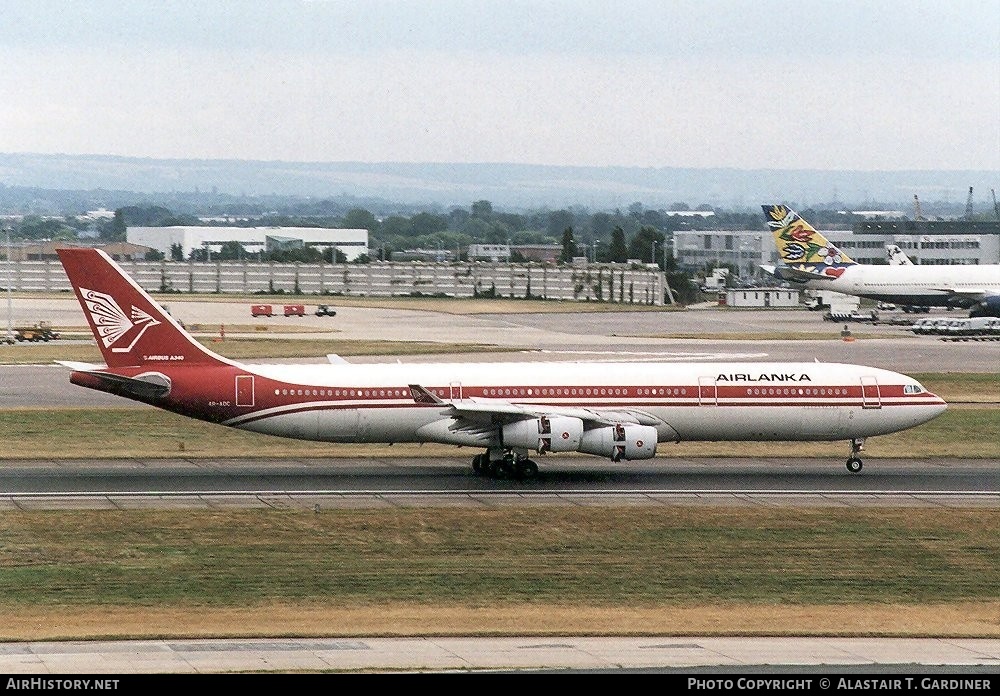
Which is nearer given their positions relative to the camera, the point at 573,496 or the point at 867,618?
the point at 867,618

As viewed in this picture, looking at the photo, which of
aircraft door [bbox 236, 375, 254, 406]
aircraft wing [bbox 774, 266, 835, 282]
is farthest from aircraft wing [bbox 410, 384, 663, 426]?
aircraft wing [bbox 774, 266, 835, 282]

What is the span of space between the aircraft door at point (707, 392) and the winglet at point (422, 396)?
31.9 feet

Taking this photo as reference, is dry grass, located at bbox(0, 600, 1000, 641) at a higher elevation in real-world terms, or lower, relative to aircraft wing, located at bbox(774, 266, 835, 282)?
lower

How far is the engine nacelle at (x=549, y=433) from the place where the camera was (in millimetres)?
51969

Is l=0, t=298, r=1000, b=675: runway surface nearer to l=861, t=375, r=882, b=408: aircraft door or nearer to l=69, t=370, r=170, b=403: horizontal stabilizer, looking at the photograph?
l=861, t=375, r=882, b=408: aircraft door

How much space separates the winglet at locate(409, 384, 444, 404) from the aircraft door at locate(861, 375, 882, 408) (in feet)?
53.2

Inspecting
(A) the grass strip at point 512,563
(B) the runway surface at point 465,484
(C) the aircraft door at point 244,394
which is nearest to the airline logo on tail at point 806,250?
(B) the runway surface at point 465,484

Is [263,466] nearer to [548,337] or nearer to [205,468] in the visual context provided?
[205,468]

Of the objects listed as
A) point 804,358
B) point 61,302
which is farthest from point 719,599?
point 61,302

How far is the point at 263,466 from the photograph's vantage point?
185 feet

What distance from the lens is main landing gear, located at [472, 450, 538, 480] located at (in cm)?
5297

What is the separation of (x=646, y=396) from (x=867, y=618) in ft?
66.1
